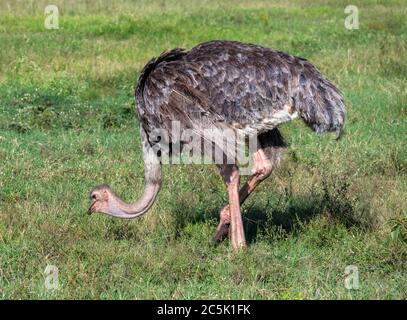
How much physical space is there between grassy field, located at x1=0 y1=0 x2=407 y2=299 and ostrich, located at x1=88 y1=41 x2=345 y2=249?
386mm

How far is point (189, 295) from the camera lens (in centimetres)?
557

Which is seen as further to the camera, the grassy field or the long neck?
the long neck

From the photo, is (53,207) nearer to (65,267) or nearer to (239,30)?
(65,267)

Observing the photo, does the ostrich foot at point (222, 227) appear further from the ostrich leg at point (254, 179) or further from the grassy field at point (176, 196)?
the grassy field at point (176, 196)

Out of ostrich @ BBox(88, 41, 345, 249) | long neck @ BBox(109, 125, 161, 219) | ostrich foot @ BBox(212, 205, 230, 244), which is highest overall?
ostrich @ BBox(88, 41, 345, 249)

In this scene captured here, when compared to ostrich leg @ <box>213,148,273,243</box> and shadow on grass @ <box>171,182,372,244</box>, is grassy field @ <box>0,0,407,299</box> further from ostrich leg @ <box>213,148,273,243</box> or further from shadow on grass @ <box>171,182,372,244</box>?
ostrich leg @ <box>213,148,273,243</box>

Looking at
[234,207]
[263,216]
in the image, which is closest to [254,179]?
[234,207]

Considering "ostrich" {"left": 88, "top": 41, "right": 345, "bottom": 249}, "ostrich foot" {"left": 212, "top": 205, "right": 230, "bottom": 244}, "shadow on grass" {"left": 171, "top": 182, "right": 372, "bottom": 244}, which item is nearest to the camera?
"ostrich" {"left": 88, "top": 41, "right": 345, "bottom": 249}

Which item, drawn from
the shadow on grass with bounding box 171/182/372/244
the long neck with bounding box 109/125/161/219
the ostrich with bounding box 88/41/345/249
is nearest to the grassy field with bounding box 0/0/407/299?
the shadow on grass with bounding box 171/182/372/244

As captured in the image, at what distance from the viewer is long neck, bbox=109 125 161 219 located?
6430 mm

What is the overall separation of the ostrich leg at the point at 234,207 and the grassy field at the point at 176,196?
12cm

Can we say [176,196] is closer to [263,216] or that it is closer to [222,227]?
[263,216]

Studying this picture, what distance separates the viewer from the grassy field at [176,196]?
5895 mm
